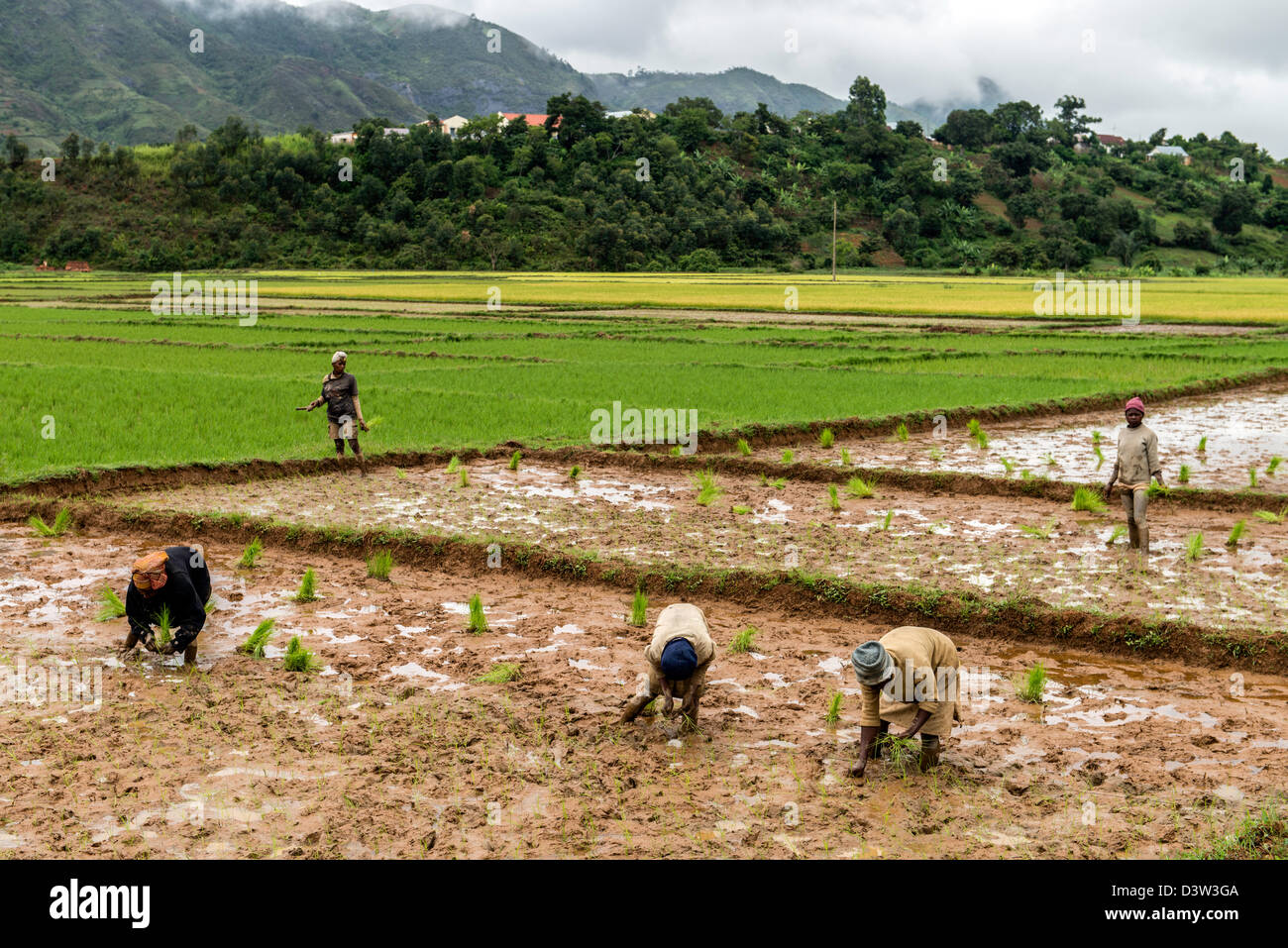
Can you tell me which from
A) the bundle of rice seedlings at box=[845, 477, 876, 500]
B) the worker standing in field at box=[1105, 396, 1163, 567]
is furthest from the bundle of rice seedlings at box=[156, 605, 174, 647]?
the bundle of rice seedlings at box=[845, 477, 876, 500]

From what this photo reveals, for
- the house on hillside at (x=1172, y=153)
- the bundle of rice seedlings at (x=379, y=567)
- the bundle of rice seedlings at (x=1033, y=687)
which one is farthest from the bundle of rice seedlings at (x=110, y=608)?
the house on hillside at (x=1172, y=153)

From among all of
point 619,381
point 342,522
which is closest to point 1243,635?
point 342,522

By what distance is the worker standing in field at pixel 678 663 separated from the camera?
4.69 meters

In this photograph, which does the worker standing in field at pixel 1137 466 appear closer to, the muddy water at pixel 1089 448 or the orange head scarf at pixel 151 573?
the muddy water at pixel 1089 448

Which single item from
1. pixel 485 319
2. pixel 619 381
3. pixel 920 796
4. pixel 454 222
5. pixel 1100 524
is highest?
pixel 454 222

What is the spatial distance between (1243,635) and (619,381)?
12.0m

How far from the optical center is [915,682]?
444cm

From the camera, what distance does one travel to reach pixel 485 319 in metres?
30.0

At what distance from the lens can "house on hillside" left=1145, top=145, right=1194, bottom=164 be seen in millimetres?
96069

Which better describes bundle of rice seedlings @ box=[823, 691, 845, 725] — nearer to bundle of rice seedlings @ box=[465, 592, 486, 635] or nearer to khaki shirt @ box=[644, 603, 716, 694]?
khaki shirt @ box=[644, 603, 716, 694]

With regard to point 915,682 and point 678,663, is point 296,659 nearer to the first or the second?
point 678,663

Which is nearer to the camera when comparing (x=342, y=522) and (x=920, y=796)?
(x=920, y=796)

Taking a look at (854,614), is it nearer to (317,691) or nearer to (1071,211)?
(317,691)
